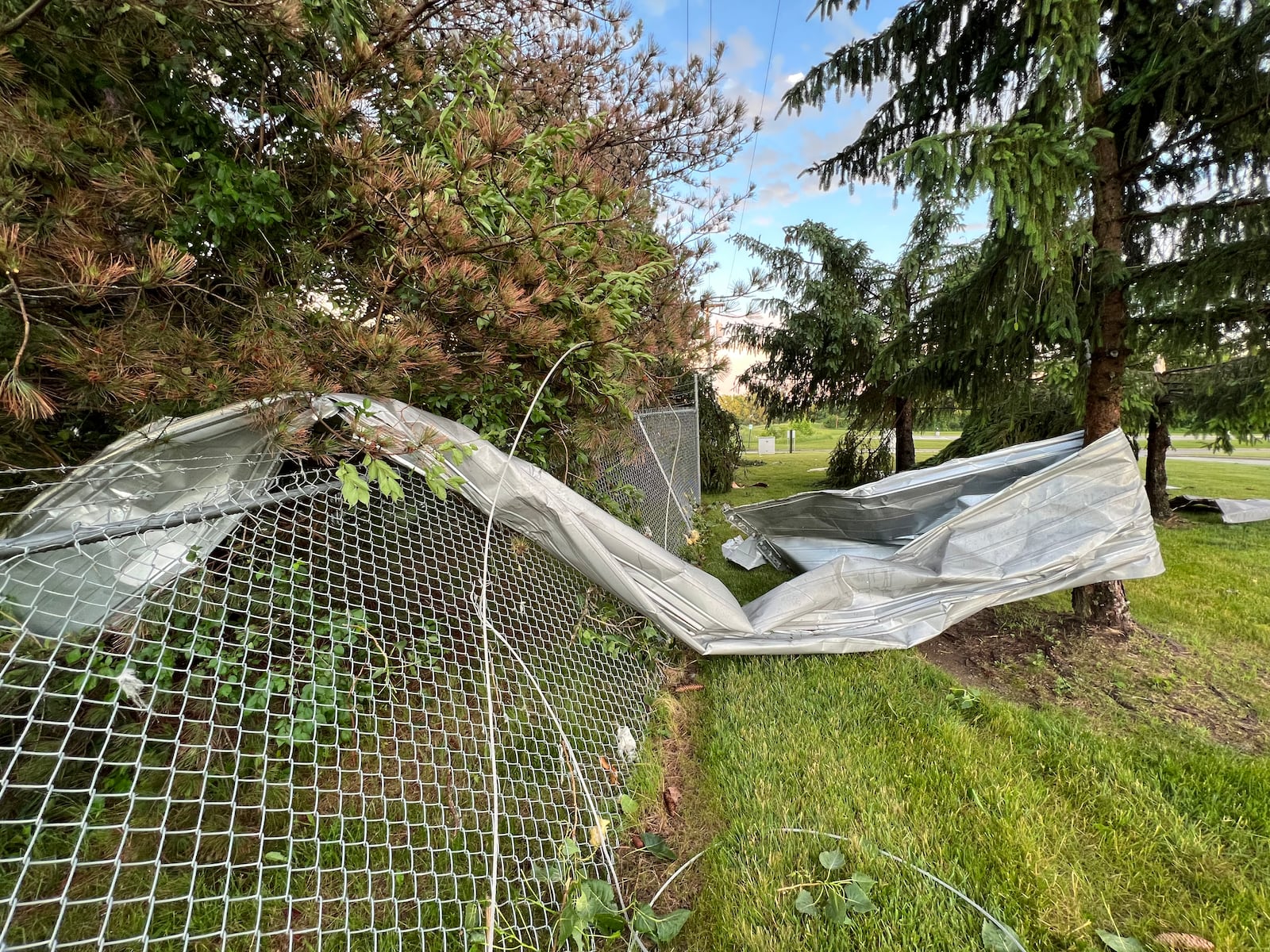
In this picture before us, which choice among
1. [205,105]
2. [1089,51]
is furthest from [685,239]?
[205,105]

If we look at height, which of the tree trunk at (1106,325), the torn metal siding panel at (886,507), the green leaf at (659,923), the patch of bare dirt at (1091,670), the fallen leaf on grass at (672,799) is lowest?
the fallen leaf on grass at (672,799)

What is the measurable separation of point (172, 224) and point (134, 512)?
960 millimetres

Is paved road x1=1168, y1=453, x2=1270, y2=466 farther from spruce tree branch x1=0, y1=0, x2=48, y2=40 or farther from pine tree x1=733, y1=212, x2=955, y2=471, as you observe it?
spruce tree branch x1=0, y1=0, x2=48, y2=40

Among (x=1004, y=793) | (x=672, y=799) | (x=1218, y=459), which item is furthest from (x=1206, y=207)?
(x=1218, y=459)

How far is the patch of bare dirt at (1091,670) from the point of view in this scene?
2281mm

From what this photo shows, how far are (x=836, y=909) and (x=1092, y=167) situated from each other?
357 cm

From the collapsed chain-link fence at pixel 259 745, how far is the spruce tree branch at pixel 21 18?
115cm

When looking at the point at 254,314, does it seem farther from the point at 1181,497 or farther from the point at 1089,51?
the point at 1181,497

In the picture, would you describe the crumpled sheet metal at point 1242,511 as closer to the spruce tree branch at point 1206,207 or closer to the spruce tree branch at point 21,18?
the spruce tree branch at point 1206,207

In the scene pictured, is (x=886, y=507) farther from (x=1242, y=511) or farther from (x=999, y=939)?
(x=1242, y=511)

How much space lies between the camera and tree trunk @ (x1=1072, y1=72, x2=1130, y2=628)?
9.15 feet

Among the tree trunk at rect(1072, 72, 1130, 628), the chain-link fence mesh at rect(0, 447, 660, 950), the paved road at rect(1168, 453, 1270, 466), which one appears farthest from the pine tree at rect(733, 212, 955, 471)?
the paved road at rect(1168, 453, 1270, 466)

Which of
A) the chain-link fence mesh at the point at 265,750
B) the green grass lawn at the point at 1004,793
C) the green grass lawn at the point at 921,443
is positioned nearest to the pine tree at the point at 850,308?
the green grass lawn at the point at 921,443

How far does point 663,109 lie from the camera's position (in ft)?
13.8
